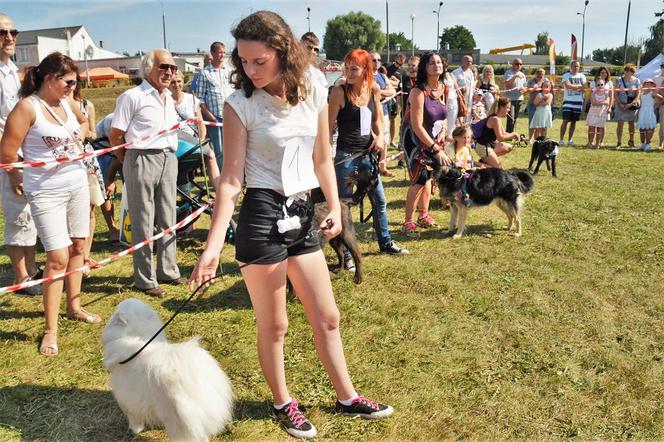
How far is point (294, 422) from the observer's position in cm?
260

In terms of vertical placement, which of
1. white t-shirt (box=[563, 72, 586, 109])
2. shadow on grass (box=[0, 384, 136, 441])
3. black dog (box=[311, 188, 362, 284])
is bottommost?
shadow on grass (box=[0, 384, 136, 441])

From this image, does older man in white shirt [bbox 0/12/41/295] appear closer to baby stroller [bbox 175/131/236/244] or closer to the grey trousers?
Result: the grey trousers

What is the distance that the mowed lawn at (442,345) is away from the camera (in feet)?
9.01

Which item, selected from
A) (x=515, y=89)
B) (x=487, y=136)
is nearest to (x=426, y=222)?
(x=487, y=136)

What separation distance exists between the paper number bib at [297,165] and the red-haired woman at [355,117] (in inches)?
95.0

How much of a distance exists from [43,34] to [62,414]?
81230 mm

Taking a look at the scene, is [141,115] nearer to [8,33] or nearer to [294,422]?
[8,33]

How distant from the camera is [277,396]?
2.62m

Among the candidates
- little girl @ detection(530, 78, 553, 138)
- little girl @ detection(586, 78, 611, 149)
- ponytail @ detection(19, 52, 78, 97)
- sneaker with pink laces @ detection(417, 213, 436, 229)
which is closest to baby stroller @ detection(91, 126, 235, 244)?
ponytail @ detection(19, 52, 78, 97)

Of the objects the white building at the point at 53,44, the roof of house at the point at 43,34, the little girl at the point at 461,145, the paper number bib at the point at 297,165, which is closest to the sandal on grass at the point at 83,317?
the paper number bib at the point at 297,165

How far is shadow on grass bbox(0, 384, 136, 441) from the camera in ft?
8.82

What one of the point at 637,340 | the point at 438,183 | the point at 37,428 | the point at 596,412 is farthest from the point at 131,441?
the point at 438,183

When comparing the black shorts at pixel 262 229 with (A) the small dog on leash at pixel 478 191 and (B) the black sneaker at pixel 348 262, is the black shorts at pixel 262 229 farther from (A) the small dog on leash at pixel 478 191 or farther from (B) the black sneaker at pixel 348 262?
(A) the small dog on leash at pixel 478 191

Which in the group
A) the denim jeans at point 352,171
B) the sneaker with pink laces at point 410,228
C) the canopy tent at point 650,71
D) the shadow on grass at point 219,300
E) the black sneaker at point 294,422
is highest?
the canopy tent at point 650,71
